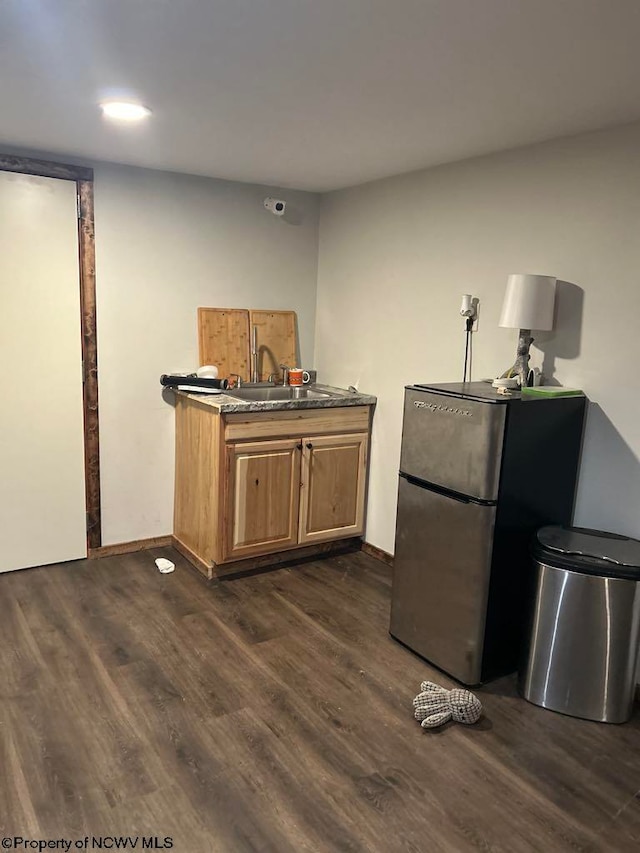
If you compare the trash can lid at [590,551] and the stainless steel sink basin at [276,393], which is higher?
the stainless steel sink basin at [276,393]

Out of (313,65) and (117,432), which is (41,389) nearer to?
(117,432)

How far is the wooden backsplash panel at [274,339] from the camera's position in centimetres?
420

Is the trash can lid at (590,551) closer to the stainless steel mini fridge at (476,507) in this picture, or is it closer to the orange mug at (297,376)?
the stainless steel mini fridge at (476,507)

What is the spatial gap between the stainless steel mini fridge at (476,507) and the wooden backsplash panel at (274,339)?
5.35ft

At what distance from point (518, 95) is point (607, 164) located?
624 mm

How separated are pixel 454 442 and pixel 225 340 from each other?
1.93m

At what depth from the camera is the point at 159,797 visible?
202 centimetres

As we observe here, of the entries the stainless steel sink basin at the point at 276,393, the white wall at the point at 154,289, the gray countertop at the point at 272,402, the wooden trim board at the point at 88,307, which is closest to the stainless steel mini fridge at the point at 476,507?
the gray countertop at the point at 272,402

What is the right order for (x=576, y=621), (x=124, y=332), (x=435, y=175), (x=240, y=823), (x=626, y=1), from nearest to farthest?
1. (x=626, y=1)
2. (x=240, y=823)
3. (x=576, y=621)
4. (x=435, y=175)
5. (x=124, y=332)

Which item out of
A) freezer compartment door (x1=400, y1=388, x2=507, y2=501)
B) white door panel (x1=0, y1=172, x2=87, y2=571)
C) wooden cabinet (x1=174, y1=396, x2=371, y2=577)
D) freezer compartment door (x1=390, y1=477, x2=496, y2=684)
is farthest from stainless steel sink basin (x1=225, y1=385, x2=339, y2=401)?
freezer compartment door (x1=390, y1=477, x2=496, y2=684)

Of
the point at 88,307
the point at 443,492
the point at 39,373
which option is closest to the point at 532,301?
the point at 443,492

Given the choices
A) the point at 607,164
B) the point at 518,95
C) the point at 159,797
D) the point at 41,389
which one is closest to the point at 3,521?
the point at 41,389

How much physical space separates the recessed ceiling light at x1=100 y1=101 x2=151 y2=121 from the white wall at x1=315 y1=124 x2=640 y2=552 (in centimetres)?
158

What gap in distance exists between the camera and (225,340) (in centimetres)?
406
